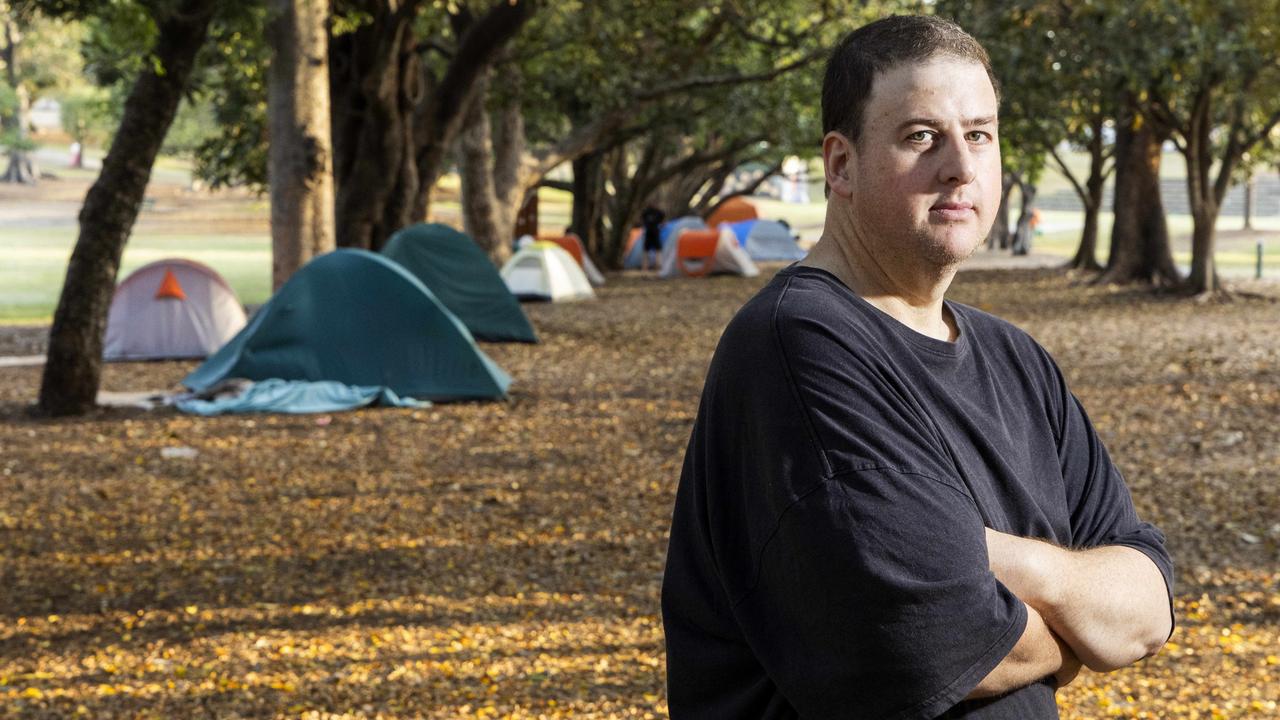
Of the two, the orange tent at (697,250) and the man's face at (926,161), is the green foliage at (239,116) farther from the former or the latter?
the man's face at (926,161)

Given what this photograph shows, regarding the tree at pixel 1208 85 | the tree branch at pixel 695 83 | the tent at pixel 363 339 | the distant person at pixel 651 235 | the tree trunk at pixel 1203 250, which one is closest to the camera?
the tent at pixel 363 339

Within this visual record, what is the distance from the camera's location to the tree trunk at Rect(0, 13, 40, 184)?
57.6 metres

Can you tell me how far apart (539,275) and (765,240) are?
15.5m

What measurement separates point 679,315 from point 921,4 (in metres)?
5.17

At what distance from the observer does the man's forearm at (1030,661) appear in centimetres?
174

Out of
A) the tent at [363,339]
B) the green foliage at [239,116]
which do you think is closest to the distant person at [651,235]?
the green foliage at [239,116]

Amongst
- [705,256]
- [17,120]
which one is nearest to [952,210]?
[705,256]

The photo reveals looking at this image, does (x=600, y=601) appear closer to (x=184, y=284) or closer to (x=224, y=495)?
(x=224, y=495)

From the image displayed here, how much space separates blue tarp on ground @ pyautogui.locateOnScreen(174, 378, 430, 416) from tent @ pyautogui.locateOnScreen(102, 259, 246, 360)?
323 cm

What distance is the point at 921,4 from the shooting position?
1719 cm

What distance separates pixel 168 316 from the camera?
558 inches

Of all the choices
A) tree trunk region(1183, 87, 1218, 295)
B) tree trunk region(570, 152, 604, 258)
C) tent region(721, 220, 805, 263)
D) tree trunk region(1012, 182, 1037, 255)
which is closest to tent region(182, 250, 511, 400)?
Answer: tree trunk region(1183, 87, 1218, 295)

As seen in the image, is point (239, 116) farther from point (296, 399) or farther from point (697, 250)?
point (697, 250)

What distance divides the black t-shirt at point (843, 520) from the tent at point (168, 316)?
13062mm
